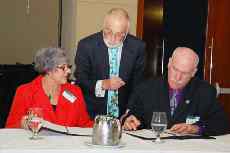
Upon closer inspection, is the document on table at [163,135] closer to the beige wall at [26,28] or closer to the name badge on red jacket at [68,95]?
the name badge on red jacket at [68,95]

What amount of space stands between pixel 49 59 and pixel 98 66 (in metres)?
0.44

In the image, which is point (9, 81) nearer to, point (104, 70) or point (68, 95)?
point (104, 70)

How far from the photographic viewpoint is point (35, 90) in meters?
3.35

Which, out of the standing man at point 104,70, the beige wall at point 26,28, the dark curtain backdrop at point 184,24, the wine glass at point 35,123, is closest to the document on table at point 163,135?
the wine glass at point 35,123

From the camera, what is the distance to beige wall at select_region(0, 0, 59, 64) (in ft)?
20.5

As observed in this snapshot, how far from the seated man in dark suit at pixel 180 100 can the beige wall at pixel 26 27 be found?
10.2ft

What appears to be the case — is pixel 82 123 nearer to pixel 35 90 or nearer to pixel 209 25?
pixel 35 90

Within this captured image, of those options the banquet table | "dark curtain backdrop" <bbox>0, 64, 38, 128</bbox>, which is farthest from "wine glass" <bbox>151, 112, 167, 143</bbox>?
"dark curtain backdrop" <bbox>0, 64, 38, 128</bbox>

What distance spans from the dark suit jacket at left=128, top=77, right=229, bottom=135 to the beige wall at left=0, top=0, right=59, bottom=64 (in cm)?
307

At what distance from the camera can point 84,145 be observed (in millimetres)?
2426

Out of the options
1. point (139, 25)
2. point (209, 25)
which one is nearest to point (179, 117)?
point (139, 25)

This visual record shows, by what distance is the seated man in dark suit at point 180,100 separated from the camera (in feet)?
10.5

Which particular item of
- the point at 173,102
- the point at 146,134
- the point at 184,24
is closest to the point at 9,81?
the point at 173,102

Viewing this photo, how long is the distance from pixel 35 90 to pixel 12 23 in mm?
3115
